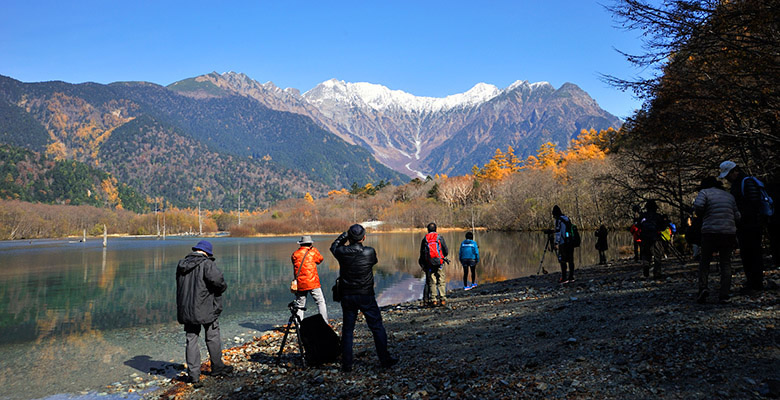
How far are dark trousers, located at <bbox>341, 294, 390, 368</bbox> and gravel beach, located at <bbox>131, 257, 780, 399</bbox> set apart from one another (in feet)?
0.90

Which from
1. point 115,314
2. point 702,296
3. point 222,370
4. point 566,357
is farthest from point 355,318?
point 115,314

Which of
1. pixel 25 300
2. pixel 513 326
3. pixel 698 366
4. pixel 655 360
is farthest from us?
pixel 25 300

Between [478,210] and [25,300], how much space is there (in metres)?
81.5

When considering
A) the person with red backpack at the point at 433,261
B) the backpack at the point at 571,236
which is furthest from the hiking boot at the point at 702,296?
the backpack at the point at 571,236

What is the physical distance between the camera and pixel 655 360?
5.55 metres

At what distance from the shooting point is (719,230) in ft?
23.4

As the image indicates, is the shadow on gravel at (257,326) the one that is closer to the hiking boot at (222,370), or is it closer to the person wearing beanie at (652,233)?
the hiking boot at (222,370)

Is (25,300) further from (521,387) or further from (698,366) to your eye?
(698,366)

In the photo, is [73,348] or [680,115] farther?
[680,115]

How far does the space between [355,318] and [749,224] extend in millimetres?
6400

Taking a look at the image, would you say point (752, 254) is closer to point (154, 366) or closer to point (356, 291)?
point (356, 291)

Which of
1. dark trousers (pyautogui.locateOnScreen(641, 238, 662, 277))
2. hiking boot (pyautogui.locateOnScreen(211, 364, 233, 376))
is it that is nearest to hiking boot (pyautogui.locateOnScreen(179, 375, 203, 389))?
hiking boot (pyautogui.locateOnScreen(211, 364, 233, 376))

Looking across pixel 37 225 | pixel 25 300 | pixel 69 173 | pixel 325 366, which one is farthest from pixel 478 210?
pixel 69 173

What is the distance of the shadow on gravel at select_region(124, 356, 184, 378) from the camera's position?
879 cm
